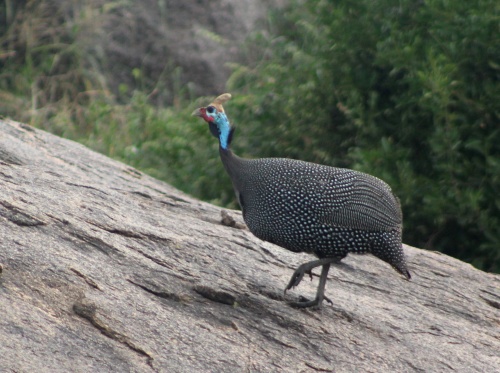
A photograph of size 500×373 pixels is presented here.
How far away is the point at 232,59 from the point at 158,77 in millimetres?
879

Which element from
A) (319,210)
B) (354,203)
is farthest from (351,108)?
(319,210)

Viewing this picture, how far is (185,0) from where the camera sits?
11.1 metres

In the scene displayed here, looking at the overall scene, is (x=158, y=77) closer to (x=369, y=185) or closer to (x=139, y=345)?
(x=369, y=185)

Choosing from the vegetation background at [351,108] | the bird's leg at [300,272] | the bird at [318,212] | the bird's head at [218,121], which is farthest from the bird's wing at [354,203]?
the vegetation background at [351,108]

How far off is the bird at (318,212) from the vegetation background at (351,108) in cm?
205

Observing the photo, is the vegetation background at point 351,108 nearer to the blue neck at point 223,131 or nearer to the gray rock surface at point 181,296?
the gray rock surface at point 181,296

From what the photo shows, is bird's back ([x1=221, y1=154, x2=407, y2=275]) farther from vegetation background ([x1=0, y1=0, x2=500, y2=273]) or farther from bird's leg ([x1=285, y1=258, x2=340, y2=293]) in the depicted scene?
vegetation background ([x1=0, y1=0, x2=500, y2=273])

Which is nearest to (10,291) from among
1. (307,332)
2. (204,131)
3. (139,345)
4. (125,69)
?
(139,345)

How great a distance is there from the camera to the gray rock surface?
13.0 ft

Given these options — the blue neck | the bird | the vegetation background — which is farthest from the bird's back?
the vegetation background

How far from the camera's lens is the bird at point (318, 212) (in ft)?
15.3

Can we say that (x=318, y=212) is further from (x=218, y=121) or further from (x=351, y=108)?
(x=351, y=108)

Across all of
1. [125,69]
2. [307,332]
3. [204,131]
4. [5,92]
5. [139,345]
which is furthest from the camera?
[125,69]

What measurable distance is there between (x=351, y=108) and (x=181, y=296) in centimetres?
344
